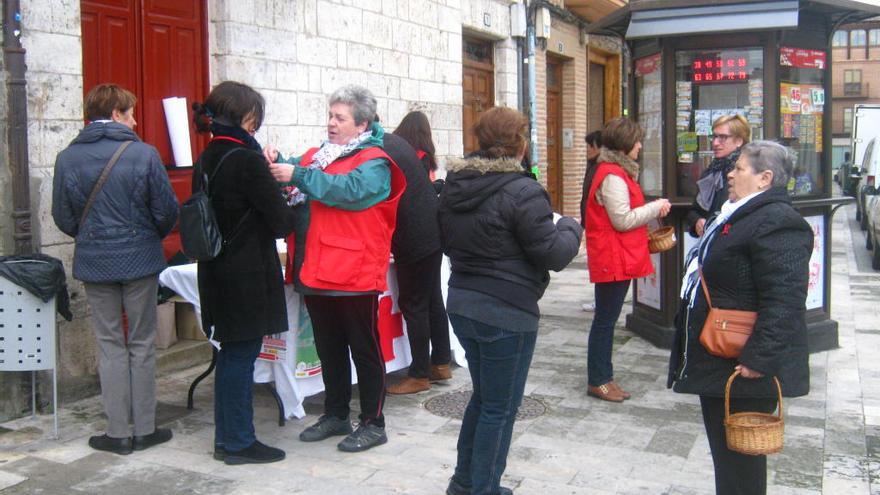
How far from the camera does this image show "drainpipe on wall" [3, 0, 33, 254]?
5.20 metres

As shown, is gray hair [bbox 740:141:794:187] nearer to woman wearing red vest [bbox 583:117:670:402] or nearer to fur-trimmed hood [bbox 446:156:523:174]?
fur-trimmed hood [bbox 446:156:523:174]

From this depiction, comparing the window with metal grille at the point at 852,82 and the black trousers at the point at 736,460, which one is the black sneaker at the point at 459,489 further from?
the window with metal grille at the point at 852,82

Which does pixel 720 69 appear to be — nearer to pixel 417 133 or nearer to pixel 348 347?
pixel 417 133

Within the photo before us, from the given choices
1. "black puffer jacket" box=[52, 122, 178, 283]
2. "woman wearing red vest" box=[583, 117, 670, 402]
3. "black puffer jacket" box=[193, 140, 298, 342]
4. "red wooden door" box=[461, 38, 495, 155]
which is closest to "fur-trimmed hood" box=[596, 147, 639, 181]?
"woman wearing red vest" box=[583, 117, 670, 402]

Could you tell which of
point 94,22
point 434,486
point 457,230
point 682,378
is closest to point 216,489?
point 434,486

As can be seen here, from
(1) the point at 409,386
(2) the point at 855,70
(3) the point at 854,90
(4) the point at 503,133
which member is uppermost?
(2) the point at 855,70

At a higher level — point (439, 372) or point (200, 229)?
point (200, 229)

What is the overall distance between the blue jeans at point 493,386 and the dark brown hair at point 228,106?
1449 millimetres

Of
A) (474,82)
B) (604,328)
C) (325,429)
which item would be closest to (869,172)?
(474,82)

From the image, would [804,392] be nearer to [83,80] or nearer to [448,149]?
[83,80]

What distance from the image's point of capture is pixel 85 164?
182 inches

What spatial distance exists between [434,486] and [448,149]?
23.0 ft

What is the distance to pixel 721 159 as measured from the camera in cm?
582

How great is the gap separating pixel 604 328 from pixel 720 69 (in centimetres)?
256
